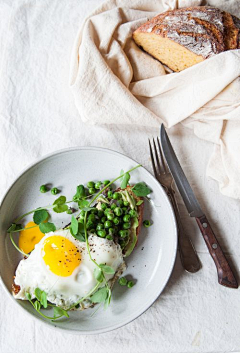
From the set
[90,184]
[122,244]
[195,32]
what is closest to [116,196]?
[90,184]

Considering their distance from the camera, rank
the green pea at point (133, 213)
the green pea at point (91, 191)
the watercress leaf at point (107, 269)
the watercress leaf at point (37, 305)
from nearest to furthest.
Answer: the watercress leaf at point (107, 269), the watercress leaf at point (37, 305), the green pea at point (133, 213), the green pea at point (91, 191)

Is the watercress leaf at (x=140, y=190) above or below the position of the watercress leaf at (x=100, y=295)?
above

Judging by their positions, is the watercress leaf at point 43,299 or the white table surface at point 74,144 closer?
the watercress leaf at point 43,299

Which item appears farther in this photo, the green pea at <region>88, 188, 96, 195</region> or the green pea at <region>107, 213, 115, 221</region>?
the green pea at <region>88, 188, 96, 195</region>

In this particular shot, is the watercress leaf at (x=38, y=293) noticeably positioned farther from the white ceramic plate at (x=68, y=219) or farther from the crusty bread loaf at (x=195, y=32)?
the crusty bread loaf at (x=195, y=32)

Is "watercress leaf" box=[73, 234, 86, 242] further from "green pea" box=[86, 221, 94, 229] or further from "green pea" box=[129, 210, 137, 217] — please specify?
"green pea" box=[129, 210, 137, 217]

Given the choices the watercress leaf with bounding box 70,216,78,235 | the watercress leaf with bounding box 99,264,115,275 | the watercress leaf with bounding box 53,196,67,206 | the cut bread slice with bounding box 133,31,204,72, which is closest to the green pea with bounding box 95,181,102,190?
the watercress leaf with bounding box 53,196,67,206

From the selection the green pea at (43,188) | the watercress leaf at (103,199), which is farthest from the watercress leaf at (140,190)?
the green pea at (43,188)

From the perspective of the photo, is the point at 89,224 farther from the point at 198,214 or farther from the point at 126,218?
the point at 198,214
